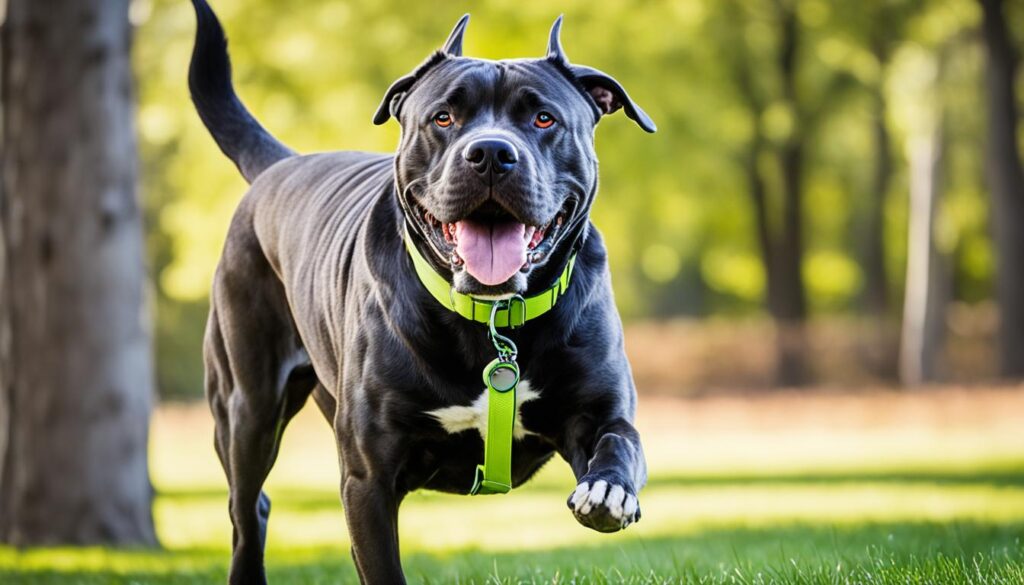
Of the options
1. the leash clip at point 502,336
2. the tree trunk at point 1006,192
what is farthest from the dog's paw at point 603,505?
the tree trunk at point 1006,192

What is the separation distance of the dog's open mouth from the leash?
0.13 m

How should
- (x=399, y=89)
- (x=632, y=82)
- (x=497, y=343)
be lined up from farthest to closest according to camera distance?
(x=632, y=82) → (x=399, y=89) → (x=497, y=343)

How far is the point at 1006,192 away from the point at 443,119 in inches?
724

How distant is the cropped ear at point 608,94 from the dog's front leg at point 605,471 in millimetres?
980

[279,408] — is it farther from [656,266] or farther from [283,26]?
[656,266]

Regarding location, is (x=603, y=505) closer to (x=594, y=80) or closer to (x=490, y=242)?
(x=490, y=242)

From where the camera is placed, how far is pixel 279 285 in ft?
18.8

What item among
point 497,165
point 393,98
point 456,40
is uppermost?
point 456,40

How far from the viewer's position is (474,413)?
4305 mm

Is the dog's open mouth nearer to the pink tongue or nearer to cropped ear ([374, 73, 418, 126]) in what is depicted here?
the pink tongue

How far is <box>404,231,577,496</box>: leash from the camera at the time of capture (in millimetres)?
4277

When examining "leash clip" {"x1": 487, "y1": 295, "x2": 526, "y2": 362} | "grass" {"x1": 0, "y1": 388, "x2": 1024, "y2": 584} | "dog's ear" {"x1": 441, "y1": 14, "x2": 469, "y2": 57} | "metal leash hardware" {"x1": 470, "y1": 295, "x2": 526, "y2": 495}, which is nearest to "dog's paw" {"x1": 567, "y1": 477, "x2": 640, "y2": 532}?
"metal leash hardware" {"x1": 470, "y1": 295, "x2": 526, "y2": 495}

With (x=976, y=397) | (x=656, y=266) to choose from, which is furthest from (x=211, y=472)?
(x=656, y=266)

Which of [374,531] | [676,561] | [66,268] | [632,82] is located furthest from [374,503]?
[632,82]
